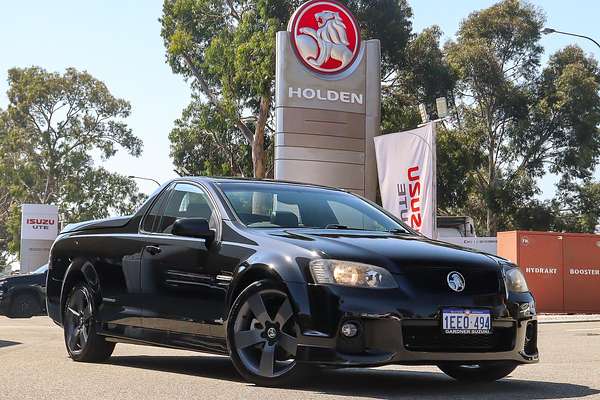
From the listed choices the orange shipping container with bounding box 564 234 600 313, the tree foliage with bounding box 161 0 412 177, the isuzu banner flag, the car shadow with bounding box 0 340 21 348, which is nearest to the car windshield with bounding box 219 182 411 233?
the car shadow with bounding box 0 340 21 348

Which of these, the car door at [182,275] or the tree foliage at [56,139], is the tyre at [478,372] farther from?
the tree foliage at [56,139]

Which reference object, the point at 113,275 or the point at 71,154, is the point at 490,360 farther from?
the point at 71,154

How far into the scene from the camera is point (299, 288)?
6734 mm

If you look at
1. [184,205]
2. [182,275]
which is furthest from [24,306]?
[182,275]

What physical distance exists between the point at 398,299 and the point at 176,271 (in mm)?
2008

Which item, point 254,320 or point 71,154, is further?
point 71,154

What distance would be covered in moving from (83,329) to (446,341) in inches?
151

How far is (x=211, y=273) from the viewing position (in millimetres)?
7508

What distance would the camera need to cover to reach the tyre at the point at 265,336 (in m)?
6.80

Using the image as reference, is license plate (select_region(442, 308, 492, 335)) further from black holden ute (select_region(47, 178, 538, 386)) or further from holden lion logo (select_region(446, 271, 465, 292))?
holden lion logo (select_region(446, 271, 465, 292))

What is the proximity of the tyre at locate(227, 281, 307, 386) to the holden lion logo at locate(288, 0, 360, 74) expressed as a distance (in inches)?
961

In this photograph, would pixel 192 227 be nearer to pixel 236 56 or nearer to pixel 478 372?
pixel 478 372

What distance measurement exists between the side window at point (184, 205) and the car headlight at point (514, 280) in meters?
2.34

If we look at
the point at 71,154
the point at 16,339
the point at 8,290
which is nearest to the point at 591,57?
the point at 71,154
